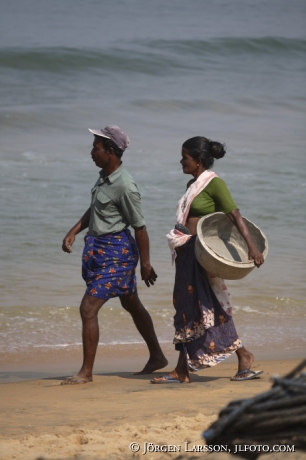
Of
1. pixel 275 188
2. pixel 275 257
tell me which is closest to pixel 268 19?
pixel 275 188

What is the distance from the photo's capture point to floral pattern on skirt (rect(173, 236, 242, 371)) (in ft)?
16.4

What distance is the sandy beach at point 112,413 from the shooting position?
3.81m

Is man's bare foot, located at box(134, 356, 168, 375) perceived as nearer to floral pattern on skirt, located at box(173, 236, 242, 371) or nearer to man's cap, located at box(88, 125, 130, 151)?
floral pattern on skirt, located at box(173, 236, 242, 371)

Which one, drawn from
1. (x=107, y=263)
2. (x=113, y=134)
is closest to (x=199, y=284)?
(x=107, y=263)

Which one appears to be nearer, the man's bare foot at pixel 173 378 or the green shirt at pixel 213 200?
the green shirt at pixel 213 200

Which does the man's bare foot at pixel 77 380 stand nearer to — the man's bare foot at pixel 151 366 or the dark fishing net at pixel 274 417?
the man's bare foot at pixel 151 366

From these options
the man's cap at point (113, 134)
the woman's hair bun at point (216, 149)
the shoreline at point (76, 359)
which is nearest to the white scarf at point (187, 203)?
the woman's hair bun at point (216, 149)

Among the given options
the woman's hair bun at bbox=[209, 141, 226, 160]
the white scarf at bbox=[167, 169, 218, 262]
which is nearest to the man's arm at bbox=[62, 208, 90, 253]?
the white scarf at bbox=[167, 169, 218, 262]

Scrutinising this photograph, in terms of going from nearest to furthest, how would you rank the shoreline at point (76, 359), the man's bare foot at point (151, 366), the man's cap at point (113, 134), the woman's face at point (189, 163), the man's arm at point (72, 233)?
the woman's face at point (189, 163) → the man's cap at point (113, 134) → the man's arm at point (72, 233) → the man's bare foot at point (151, 366) → the shoreline at point (76, 359)

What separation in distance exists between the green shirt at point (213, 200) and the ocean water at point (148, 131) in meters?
1.95

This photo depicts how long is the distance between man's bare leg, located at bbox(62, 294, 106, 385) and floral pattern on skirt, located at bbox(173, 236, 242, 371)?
515mm

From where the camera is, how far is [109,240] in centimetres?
512

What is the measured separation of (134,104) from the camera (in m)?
19.7

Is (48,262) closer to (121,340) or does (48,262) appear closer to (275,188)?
(121,340)
